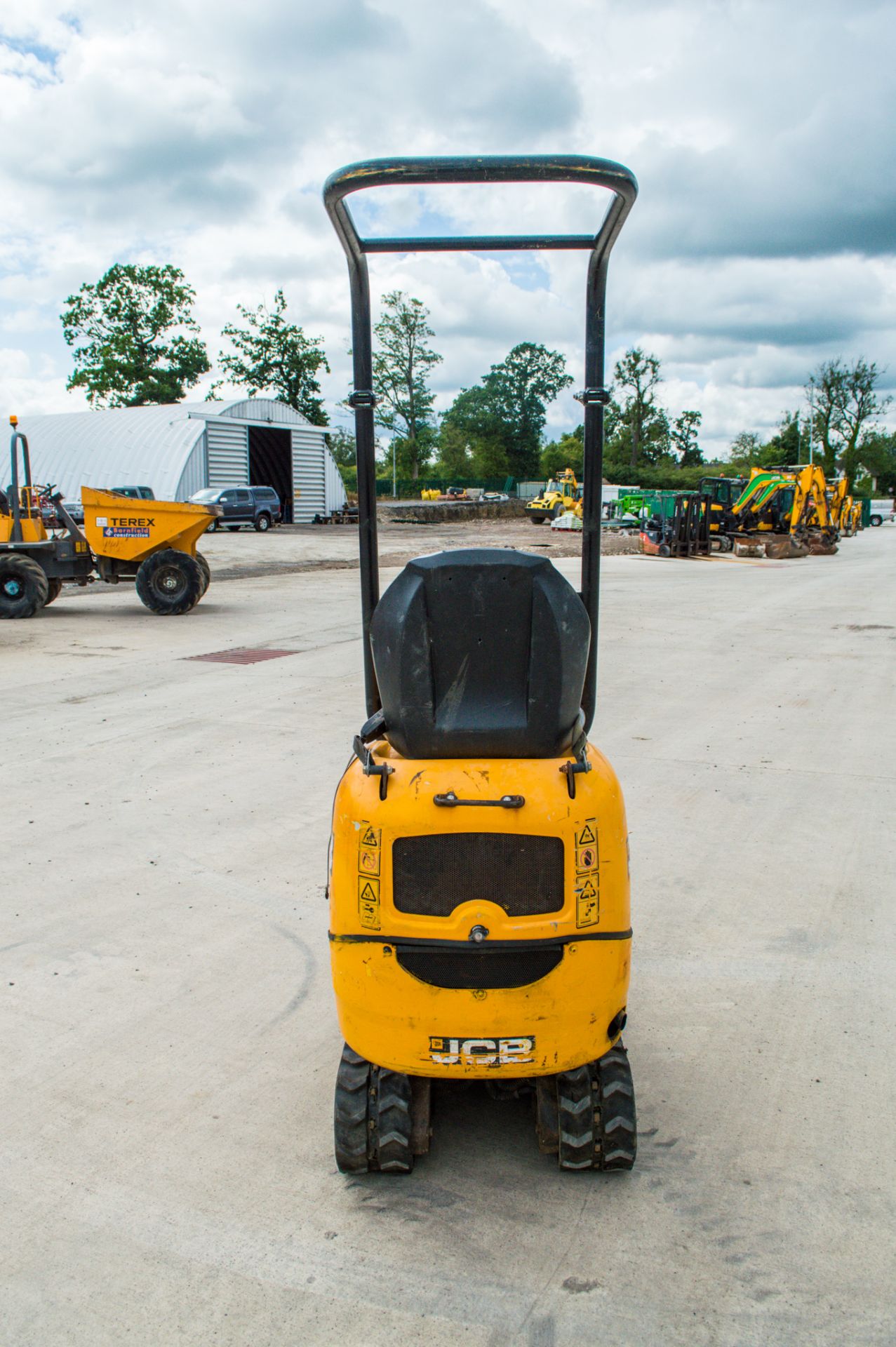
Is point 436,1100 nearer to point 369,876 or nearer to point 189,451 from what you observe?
point 369,876

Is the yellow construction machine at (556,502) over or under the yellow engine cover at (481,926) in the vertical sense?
over

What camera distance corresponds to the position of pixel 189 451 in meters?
37.3

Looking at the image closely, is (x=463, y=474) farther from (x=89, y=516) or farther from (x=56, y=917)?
(x=56, y=917)


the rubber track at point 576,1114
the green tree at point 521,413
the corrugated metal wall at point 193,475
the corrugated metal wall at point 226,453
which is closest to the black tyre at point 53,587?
the rubber track at point 576,1114

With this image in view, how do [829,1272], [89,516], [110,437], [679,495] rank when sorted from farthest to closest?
[110,437] → [679,495] → [89,516] → [829,1272]

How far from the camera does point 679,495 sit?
2981 cm

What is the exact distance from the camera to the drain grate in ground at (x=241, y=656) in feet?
34.1

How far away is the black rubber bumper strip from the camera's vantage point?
7.79 feet

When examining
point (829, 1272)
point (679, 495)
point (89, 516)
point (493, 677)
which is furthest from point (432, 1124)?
point (679, 495)

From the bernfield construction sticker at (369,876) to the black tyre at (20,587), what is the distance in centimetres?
1282

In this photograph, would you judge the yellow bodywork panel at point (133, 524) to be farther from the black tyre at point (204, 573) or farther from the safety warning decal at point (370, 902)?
the safety warning decal at point (370, 902)

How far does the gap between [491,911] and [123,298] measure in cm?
6693

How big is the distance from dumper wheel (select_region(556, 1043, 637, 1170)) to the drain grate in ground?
320 inches

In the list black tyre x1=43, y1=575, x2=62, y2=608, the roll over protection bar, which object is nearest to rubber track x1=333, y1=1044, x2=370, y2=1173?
the roll over protection bar
